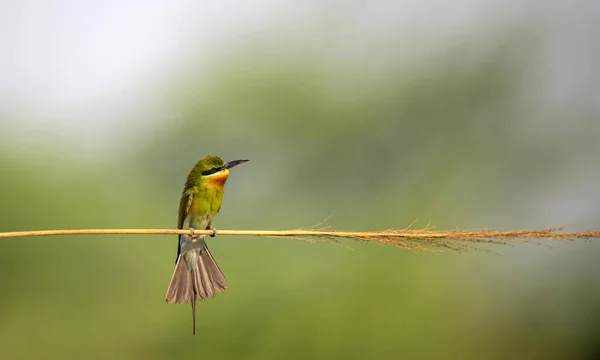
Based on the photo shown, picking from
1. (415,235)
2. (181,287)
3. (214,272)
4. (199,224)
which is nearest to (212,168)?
(199,224)

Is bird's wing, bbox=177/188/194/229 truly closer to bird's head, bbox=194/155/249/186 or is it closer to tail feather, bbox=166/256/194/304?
bird's head, bbox=194/155/249/186

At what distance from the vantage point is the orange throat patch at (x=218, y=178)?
421 centimetres

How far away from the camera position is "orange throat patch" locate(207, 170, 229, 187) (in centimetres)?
421

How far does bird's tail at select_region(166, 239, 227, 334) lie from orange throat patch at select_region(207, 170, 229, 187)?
1.64 ft

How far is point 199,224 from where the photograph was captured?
14.1ft

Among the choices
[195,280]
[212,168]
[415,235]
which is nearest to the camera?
[415,235]

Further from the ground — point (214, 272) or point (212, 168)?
point (212, 168)

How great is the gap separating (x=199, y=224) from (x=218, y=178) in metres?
0.33

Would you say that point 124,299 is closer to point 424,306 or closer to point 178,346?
point 178,346

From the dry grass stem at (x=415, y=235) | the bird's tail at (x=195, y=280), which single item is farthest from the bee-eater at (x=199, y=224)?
the dry grass stem at (x=415, y=235)

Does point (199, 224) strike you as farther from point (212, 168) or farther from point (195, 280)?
point (195, 280)

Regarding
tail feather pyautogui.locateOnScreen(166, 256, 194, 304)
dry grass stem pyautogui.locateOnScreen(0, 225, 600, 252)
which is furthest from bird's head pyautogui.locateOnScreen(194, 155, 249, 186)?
dry grass stem pyautogui.locateOnScreen(0, 225, 600, 252)

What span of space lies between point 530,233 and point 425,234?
28 cm

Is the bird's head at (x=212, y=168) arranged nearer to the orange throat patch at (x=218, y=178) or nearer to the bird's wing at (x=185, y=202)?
the orange throat patch at (x=218, y=178)
